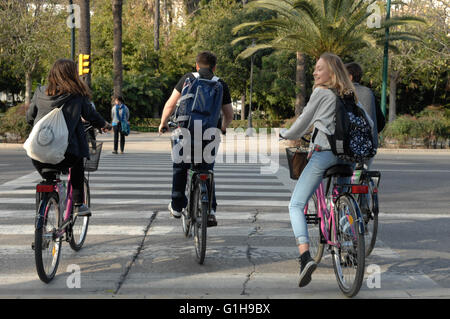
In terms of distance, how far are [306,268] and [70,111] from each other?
245 centimetres

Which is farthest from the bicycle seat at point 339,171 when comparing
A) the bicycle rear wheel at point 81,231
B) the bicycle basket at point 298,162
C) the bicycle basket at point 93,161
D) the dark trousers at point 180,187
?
the bicycle rear wheel at point 81,231

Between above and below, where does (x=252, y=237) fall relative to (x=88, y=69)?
below

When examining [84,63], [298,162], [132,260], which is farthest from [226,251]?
[84,63]

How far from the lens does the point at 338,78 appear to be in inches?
193

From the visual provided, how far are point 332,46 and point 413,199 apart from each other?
16.4 meters

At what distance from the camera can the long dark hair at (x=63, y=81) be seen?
215 inches

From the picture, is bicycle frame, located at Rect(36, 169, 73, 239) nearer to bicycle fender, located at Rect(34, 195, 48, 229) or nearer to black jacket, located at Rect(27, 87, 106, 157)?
bicycle fender, located at Rect(34, 195, 48, 229)

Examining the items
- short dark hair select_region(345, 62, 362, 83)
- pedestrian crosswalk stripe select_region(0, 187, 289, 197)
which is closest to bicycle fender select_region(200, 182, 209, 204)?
short dark hair select_region(345, 62, 362, 83)

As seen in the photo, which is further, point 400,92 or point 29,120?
point 400,92

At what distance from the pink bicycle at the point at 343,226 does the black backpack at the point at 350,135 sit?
22 cm

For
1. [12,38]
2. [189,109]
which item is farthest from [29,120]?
[12,38]

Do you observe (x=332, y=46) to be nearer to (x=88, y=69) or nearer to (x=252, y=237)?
(x=88, y=69)
